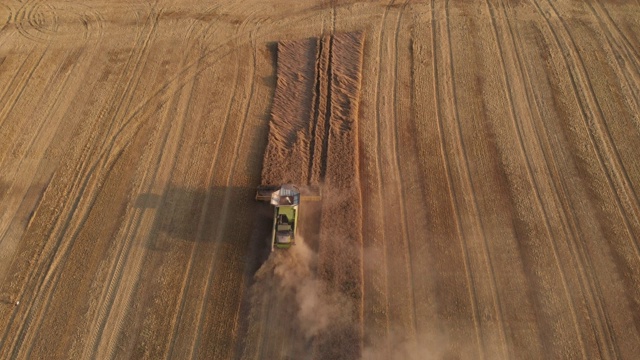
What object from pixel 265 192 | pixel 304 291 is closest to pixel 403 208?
pixel 304 291

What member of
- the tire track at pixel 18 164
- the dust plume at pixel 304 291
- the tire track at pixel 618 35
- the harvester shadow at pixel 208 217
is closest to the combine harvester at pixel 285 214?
the dust plume at pixel 304 291

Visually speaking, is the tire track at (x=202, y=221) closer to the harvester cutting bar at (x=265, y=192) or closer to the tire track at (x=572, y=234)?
the harvester cutting bar at (x=265, y=192)

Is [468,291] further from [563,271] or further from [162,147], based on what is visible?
[162,147]

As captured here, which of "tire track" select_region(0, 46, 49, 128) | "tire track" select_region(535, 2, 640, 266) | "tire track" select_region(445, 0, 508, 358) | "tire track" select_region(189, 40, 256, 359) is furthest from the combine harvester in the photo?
"tire track" select_region(0, 46, 49, 128)

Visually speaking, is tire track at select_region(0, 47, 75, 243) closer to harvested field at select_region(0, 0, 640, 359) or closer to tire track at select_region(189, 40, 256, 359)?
harvested field at select_region(0, 0, 640, 359)

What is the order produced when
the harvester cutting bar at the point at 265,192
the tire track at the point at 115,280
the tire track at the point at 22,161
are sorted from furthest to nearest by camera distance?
1. the harvester cutting bar at the point at 265,192
2. the tire track at the point at 22,161
3. the tire track at the point at 115,280

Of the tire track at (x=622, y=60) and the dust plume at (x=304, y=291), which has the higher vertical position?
the tire track at (x=622, y=60)

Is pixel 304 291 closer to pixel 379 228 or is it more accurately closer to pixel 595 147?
pixel 379 228
